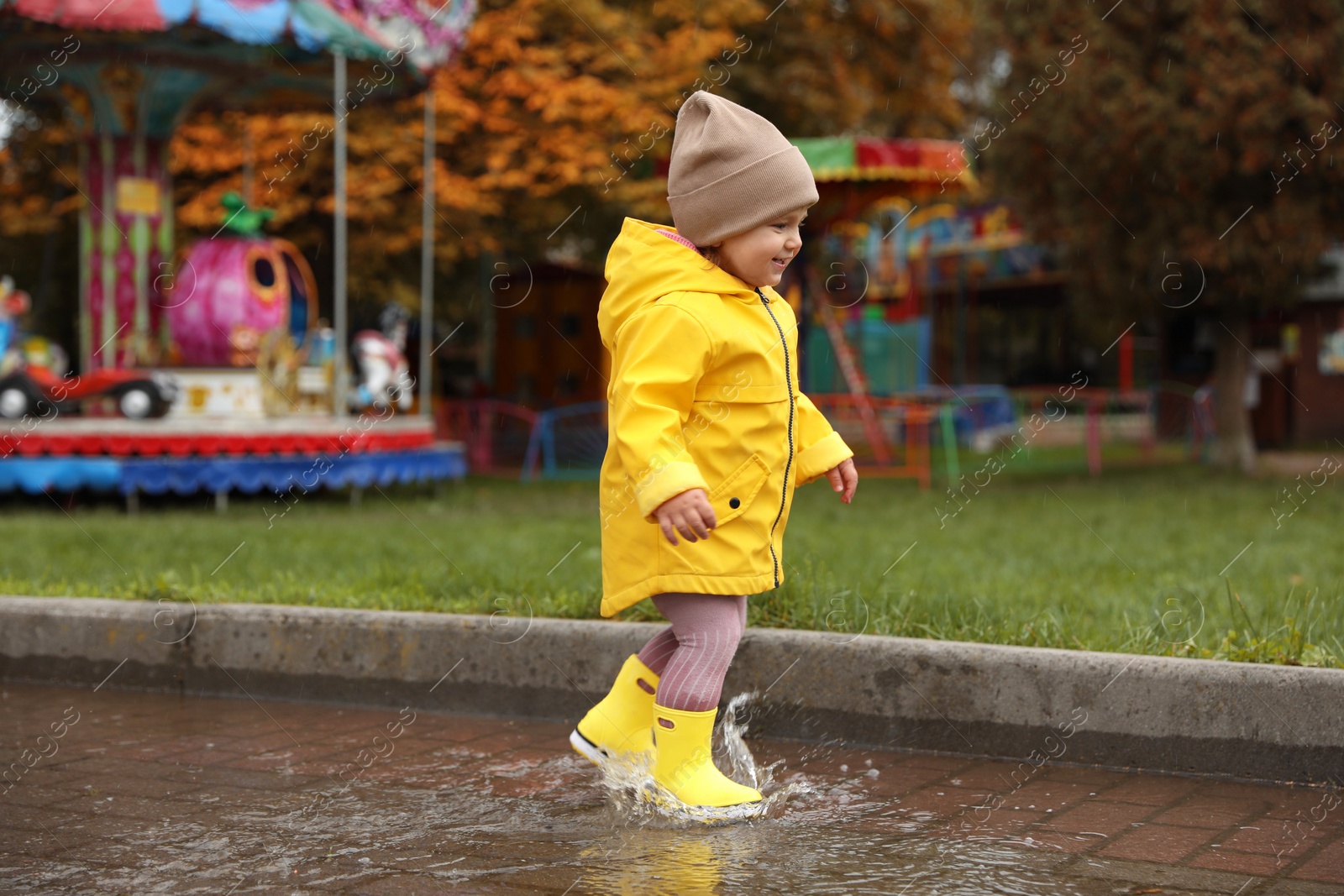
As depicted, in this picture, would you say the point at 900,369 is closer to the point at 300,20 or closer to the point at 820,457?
the point at 300,20

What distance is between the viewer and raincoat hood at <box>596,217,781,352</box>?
352 cm

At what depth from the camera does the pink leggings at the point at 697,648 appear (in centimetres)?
348

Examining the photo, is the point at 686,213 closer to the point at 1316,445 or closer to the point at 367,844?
the point at 367,844

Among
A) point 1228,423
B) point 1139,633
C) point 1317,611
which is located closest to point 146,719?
point 1139,633

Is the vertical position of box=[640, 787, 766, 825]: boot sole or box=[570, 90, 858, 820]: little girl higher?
box=[570, 90, 858, 820]: little girl

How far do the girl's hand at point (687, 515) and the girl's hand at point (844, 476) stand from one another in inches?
26.1

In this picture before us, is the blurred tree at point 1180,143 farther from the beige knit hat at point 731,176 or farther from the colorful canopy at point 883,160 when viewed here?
the beige knit hat at point 731,176

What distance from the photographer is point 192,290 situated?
518 inches

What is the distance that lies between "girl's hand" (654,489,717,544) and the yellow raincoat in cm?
11

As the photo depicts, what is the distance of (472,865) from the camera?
3.07 m

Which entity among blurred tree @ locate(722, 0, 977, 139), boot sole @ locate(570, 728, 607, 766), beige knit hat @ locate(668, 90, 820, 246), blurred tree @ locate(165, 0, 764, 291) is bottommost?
boot sole @ locate(570, 728, 607, 766)

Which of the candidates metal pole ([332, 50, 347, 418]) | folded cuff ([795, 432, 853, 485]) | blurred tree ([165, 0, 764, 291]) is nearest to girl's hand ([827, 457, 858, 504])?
folded cuff ([795, 432, 853, 485])

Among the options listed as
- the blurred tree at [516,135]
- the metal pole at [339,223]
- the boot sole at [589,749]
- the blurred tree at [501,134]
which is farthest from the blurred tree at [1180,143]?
the boot sole at [589,749]

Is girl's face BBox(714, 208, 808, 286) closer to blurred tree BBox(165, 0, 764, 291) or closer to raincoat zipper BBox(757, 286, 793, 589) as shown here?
raincoat zipper BBox(757, 286, 793, 589)
